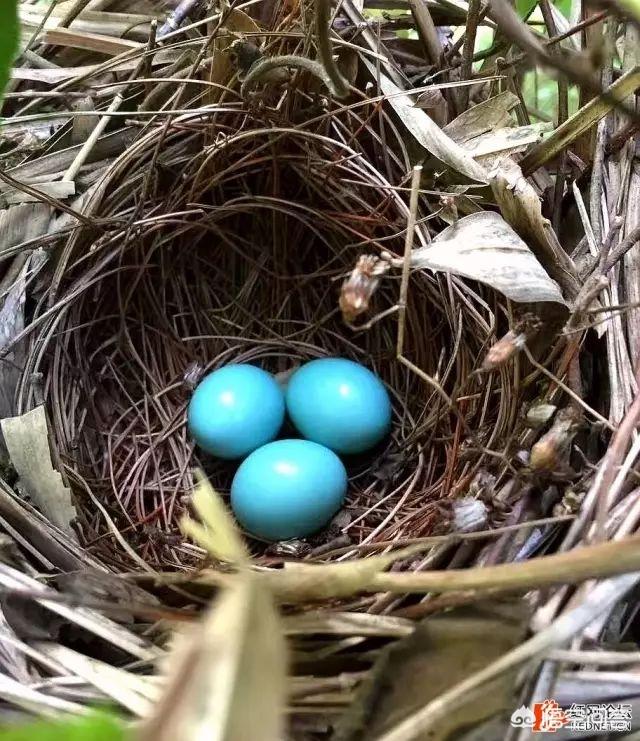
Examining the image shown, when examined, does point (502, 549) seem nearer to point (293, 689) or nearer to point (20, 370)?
point (293, 689)

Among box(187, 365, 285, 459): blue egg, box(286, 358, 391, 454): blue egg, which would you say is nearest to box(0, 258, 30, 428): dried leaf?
box(187, 365, 285, 459): blue egg

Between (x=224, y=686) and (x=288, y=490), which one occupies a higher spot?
(x=224, y=686)

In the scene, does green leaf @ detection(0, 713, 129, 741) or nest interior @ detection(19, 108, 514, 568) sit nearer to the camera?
green leaf @ detection(0, 713, 129, 741)

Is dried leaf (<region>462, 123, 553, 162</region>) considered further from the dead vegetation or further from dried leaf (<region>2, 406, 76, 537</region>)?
dried leaf (<region>2, 406, 76, 537</region>)

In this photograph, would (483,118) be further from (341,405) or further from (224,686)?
(224,686)

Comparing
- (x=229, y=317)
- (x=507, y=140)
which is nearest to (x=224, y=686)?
(x=507, y=140)
